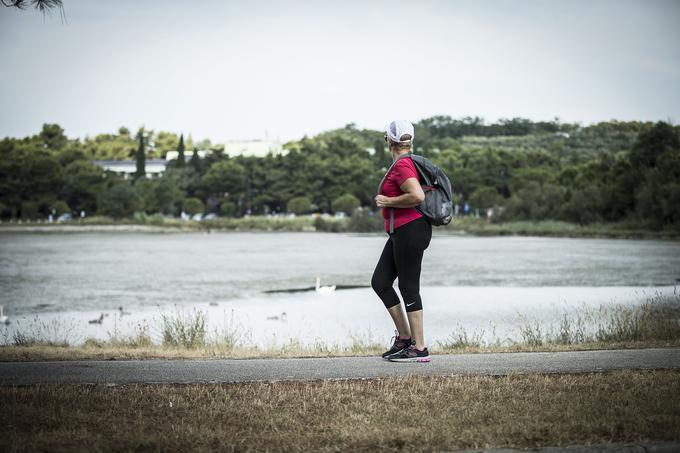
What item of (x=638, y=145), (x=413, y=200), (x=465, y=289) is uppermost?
(x=638, y=145)

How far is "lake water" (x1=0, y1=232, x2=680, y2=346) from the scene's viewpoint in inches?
834

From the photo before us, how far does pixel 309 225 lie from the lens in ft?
421

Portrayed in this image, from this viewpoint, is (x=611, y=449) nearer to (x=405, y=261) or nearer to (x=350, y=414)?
(x=350, y=414)

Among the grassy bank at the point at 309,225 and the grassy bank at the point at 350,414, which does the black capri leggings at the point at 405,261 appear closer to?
the grassy bank at the point at 350,414

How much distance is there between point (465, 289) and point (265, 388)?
27.3 meters

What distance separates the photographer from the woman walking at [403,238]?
27.3ft

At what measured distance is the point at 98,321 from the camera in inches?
864

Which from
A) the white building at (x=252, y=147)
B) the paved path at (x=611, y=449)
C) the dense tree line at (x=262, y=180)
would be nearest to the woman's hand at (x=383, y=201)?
the paved path at (x=611, y=449)

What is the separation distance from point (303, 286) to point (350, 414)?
3107 centimetres

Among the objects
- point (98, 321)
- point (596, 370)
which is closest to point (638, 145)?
point (98, 321)

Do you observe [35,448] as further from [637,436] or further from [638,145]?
[638,145]

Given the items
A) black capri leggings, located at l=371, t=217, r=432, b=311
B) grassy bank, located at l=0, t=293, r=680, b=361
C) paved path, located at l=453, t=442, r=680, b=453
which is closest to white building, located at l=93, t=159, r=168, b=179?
grassy bank, located at l=0, t=293, r=680, b=361

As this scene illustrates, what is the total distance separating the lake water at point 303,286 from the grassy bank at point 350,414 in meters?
8.14

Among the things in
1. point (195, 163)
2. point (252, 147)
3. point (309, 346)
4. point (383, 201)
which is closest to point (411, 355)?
point (383, 201)
